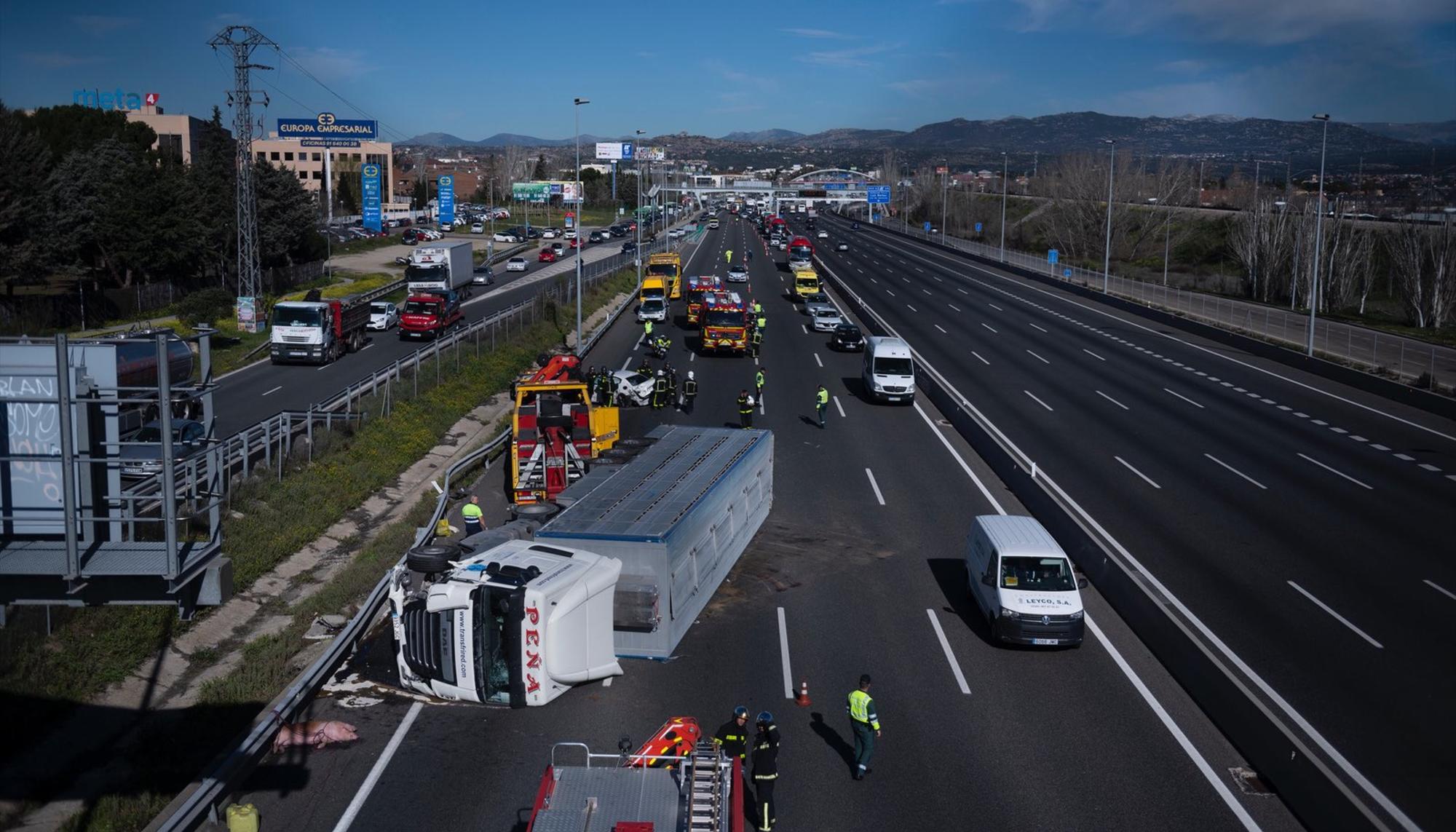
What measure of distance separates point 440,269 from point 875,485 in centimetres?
3677

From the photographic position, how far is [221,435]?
96.0ft

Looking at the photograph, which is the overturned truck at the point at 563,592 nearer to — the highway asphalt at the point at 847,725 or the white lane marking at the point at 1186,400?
the highway asphalt at the point at 847,725

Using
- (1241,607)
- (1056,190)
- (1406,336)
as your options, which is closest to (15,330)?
(1241,607)

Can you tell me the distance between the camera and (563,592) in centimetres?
1423

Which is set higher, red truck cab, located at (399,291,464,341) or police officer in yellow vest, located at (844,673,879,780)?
red truck cab, located at (399,291,464,341)

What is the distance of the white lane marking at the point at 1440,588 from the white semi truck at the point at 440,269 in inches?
1662

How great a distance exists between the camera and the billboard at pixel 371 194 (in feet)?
298

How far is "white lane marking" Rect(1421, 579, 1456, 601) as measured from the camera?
18656mm

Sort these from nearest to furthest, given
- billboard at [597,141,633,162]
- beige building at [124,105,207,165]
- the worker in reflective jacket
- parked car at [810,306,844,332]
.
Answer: the worker in reflective jacket → parked car at [810,306,844,332] → beige building at [124,105,207,165] → billboard at [597,141,633,162]

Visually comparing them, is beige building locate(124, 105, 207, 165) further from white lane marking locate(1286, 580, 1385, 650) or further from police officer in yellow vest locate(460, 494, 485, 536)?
white lane marking locate(1286, 580, 1385, 650)

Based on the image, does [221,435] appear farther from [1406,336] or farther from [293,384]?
[1406,336]

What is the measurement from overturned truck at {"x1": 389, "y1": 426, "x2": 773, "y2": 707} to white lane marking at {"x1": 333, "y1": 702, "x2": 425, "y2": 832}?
0.39 m

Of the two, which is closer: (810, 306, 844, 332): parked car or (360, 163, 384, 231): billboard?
(810, 306, 844, 332): parked car

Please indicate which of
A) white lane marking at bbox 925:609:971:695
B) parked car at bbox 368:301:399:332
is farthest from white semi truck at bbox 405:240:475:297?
white lane marking at bbox 925:609:971:695
